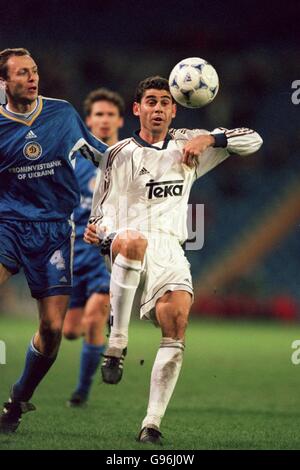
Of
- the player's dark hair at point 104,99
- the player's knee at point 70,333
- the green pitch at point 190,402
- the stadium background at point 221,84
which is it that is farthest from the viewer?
the stadium background at point 221,84

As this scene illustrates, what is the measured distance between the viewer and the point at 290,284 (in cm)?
1997

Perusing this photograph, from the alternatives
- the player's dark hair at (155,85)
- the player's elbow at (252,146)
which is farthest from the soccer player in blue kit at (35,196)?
the player's elbow at (252,146)

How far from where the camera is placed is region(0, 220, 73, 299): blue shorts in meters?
5.22

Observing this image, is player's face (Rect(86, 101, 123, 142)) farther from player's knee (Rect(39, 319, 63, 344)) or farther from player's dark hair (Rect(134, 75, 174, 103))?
player's knee (Rect(39, 319, 63, 344))

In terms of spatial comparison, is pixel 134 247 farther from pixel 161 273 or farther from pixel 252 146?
pixel 252 146

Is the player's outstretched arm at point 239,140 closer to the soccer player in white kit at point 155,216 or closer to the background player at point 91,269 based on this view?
the soccer player in white kit at point 155,216

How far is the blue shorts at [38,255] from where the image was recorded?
17.1 feet

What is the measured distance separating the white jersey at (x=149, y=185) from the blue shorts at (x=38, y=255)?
14.0 inches

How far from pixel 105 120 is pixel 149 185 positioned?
2.83 metres

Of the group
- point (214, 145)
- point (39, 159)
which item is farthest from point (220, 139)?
point (39, 159)

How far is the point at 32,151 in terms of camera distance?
518 centimetres

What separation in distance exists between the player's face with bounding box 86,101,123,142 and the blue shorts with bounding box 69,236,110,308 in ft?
3.27

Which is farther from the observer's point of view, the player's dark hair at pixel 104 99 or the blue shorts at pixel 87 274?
the player's dark hair at pixel 104 99
